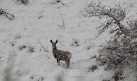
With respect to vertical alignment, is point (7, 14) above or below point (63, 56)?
below

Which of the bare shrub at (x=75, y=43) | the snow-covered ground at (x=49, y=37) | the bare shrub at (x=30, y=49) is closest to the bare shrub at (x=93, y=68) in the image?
the snow-covered ground at (x=49, y=37)

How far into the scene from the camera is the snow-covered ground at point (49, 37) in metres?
8.98

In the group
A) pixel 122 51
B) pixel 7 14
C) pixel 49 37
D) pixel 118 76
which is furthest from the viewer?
pixel 7 14

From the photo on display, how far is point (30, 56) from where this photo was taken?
9.81m

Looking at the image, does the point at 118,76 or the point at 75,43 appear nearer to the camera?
the point at 118,76

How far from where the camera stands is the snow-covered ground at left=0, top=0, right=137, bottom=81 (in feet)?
29.5

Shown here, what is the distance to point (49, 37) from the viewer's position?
10.6 metres

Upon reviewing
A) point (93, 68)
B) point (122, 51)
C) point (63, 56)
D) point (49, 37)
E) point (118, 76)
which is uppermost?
point (122, 51)

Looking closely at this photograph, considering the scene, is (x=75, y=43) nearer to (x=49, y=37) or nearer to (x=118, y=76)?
(x=49, y=37)

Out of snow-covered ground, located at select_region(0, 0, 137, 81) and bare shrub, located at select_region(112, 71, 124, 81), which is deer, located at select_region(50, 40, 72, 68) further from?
bare shrub, located at select_region(112, 71, 124, 81)

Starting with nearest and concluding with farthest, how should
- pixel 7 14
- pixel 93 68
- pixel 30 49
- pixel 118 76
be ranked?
pixel 118 76, pixel 93 68, pixel 30 49, pixel 7 14

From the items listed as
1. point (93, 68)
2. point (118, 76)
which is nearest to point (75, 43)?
point (93, 68)

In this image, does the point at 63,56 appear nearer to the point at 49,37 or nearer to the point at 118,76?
the point at 118,76

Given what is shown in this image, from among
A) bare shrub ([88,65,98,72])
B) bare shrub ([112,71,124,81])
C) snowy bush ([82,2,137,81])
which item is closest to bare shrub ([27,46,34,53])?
bare shrub ([88,65,98,72])
